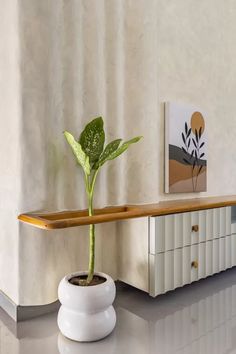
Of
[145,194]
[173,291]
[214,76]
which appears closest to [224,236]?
[173,291]

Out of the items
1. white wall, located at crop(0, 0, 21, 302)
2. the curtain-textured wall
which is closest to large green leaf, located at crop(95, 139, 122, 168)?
the curtain-textured wall

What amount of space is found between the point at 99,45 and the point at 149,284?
1762 mm

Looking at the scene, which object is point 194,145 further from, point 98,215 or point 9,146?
point 9,146

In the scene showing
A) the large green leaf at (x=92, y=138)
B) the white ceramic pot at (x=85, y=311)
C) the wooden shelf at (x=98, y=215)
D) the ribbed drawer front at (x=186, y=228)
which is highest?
the large green leaf at (x=92, y=138)

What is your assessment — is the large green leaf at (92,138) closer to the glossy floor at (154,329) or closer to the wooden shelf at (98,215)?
the wooden shelf at (98,215)

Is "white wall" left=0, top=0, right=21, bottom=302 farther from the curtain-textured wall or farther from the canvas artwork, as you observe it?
the canvas artwork

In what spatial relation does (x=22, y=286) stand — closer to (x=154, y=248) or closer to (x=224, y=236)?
(x=154, y=248)

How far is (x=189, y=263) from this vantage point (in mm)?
2328

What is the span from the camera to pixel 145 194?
7.77ft

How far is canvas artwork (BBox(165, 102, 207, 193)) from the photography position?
2.67 m

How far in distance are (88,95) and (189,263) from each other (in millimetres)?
1510

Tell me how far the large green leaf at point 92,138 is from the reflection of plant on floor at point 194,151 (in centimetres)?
118

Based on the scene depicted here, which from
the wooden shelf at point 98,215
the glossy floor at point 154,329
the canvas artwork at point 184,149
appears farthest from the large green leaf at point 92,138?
the glossy floor at point 154,329

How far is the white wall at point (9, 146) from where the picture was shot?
183 cm
